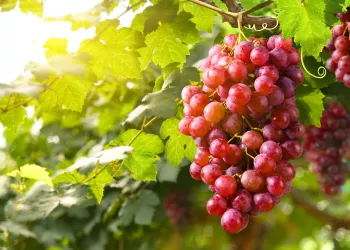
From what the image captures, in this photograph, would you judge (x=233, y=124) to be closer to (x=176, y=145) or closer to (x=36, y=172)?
(x=176, y=145)

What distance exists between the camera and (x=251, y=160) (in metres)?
0.94

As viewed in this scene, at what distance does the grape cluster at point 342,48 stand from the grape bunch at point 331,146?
537 mm

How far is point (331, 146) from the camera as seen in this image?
1719 millimetres

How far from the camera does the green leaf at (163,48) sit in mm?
1166

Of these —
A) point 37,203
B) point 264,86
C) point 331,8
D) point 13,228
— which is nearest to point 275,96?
point 264,86

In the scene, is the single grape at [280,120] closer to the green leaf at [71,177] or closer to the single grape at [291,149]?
the single grape at [291,149]

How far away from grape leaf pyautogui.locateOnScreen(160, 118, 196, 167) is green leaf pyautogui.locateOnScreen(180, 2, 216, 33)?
0.92 ft

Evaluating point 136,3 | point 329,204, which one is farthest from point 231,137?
point 329,204

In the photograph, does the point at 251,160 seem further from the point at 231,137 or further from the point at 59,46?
Answer: the point at 59,46

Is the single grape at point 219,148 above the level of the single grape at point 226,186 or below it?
above

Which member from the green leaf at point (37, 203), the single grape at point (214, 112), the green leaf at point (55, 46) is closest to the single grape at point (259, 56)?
the single grape at point (214, 112)

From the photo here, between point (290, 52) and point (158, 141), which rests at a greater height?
point (290, 52)

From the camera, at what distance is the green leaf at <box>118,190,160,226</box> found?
1724 mm

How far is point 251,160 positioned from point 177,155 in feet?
0.85
